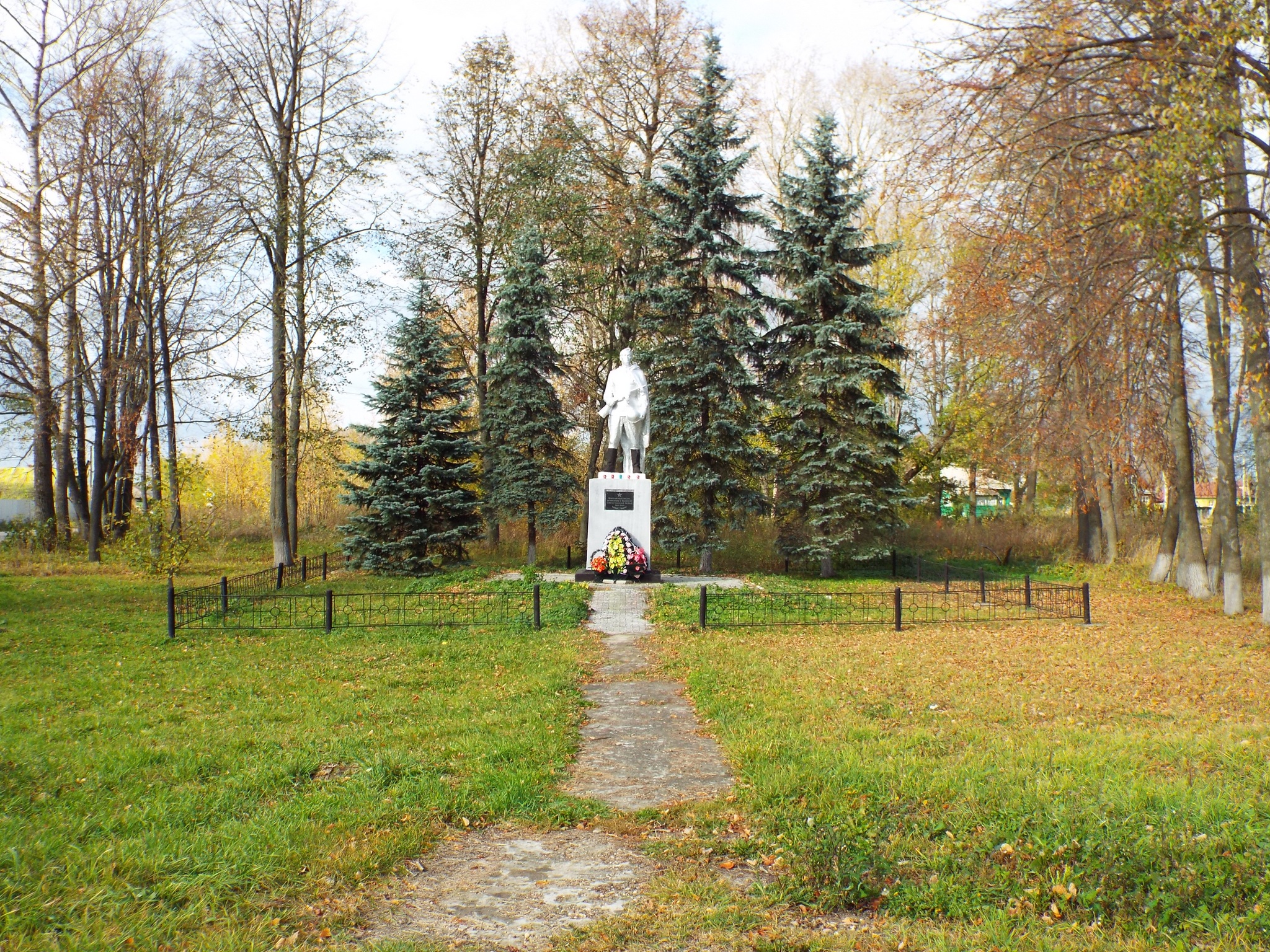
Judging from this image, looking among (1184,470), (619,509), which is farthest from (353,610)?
(1184,470)

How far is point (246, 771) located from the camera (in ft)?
19.3

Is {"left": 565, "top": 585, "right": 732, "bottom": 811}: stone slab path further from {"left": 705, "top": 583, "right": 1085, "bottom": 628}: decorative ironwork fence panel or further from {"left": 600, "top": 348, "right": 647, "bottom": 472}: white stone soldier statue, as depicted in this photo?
{"left": 600, "top": 348, "right": 647, "bottom": 472}: white stone soldier statue

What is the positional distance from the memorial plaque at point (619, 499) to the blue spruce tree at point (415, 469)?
4.66m

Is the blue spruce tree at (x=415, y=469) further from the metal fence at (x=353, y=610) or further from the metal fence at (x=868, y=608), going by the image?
the metal fence at (x=868, y=608)

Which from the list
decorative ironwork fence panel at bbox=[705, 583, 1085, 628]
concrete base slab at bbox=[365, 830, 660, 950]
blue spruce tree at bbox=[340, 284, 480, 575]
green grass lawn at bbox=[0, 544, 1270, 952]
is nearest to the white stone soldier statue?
decorative ironwork fence panel at bbox=[705, 583, 1085, 628]

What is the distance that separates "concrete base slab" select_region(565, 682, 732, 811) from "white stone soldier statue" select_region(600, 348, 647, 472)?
376 inches

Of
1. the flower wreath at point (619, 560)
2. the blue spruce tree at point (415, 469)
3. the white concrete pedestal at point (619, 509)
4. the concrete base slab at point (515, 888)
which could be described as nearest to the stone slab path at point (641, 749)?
the concrete base slab at point (515, 888)

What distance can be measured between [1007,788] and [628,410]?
1306 centimetres

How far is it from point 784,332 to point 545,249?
703 cm

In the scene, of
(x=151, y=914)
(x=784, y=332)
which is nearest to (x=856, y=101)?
(x=784, y=332)

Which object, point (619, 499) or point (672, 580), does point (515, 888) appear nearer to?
point (619, 499)

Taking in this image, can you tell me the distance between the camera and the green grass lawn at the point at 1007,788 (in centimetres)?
399

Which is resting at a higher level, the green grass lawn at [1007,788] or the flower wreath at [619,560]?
the flower wreath at [619,560]

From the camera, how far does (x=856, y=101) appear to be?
27078 mm
